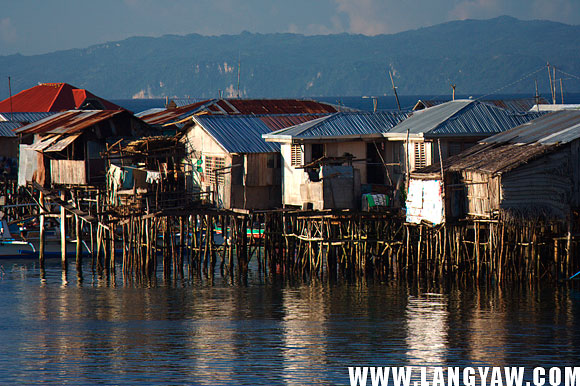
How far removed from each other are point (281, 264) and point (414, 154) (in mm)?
8128

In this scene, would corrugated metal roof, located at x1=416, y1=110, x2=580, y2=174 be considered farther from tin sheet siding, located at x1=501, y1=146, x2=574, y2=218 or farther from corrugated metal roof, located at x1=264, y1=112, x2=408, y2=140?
corrugated metal roof, located at x1=264, y1=112, x2=408, y2=140

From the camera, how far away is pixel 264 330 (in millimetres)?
34812

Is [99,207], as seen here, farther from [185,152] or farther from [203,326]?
[203,326]

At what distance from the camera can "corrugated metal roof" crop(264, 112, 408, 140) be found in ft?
143

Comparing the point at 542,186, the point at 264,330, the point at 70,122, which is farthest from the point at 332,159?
the point at 70,122

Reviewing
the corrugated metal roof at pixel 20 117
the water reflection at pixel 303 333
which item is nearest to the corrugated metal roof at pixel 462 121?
the water reflection at pixel 303 333

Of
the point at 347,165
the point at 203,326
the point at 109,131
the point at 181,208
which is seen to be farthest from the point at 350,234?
the point at 109,131

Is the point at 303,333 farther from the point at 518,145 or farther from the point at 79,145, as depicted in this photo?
the point at 79,145

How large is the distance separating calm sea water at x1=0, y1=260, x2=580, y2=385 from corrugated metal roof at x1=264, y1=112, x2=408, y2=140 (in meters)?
6.25

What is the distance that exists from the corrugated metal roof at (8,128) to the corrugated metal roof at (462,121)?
86.1 feet

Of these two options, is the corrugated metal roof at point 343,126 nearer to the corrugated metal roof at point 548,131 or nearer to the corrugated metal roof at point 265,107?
the corrugated metal roof at point 548,131

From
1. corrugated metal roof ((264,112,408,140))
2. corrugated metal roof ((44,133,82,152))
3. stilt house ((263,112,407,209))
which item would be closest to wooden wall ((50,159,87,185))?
corrugated metal roof ((44,133,82,152))

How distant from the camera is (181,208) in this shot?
146 feet

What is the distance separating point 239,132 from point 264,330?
46.3 feet
